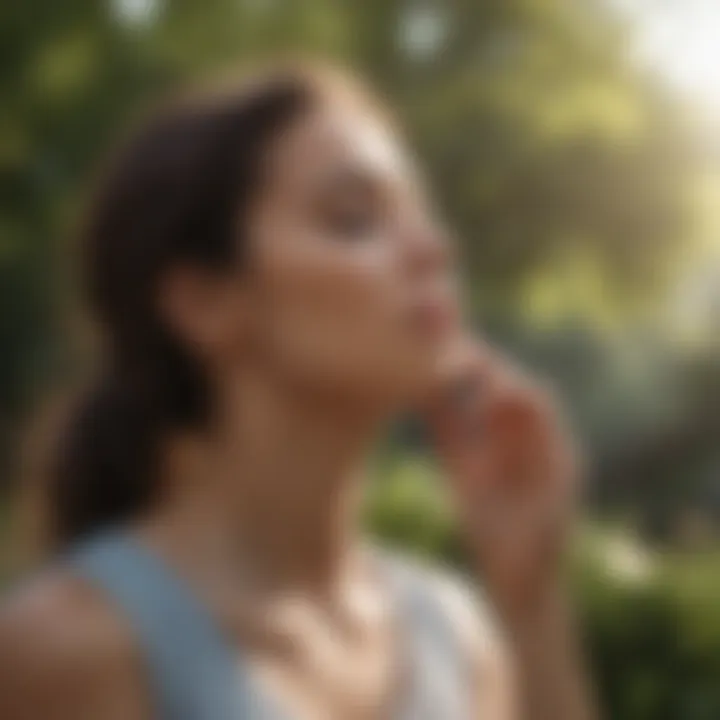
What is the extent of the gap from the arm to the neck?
3.3 inches

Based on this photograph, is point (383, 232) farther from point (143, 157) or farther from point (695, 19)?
point (695, 19)

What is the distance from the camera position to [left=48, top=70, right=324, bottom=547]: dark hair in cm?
61

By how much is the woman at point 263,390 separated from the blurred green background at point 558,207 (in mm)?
80

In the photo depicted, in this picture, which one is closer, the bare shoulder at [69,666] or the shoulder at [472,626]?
the bare shoulder at [69,666]

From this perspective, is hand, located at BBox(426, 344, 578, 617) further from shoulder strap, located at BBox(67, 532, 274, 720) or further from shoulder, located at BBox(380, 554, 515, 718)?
shoulder strap, located at BBox(67, 532, 274, 720)

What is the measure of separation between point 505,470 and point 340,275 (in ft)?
0.51

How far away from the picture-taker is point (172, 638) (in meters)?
0.56

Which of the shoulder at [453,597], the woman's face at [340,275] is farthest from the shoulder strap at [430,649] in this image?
the woman's face at [340,275]

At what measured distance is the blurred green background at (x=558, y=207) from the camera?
721 mm

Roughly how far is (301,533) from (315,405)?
63 millimetres

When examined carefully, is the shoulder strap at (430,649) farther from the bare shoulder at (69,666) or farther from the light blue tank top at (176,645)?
the bare shoulder at (69,666)

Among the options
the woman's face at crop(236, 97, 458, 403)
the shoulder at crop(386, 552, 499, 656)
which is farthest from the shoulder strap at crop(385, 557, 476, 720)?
the woman's face at crop(236, 97, 458, 403)

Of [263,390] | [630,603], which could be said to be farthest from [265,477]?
[630,603]

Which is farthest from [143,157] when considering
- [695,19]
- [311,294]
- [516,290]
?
[695,19]
